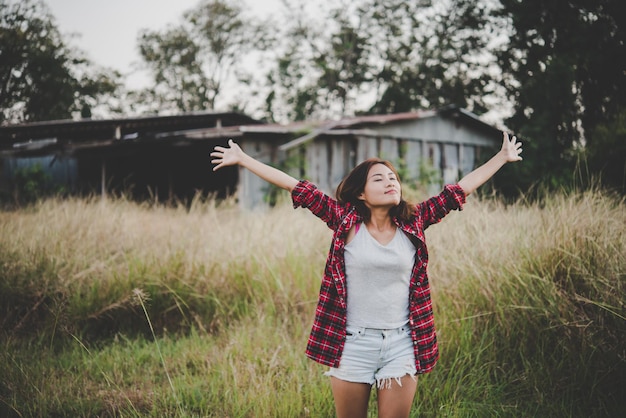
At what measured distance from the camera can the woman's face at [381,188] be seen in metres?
2.30

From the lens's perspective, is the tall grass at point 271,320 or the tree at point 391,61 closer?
the tall grass at point 271,320

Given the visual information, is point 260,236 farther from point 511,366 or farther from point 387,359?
point 387,359

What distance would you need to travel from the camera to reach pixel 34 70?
24516 mm

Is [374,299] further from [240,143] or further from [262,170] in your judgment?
[240,143]

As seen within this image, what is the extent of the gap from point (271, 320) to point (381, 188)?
236 centimetres

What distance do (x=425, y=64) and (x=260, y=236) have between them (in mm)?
25258

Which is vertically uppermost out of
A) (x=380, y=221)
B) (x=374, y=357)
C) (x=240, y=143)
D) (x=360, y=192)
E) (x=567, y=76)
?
(x=567, y=76)

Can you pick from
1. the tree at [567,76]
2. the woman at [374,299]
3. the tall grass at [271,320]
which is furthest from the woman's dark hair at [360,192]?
the tree at [567,76]

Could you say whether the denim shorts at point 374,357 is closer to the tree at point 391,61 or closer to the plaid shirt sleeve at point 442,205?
the plaid shirt sleeve at point 442,205

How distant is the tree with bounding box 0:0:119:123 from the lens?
22.2 meters

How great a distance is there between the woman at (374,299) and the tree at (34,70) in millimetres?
24842

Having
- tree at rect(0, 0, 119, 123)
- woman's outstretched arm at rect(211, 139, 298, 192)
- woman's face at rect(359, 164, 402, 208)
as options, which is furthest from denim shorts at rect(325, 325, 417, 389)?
tree at rect(0, 0, 119, 123)

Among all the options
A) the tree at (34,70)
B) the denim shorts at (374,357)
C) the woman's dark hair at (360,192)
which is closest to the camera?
the denim shorts at (374,357)

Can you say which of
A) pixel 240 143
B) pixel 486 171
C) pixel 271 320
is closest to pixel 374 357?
pixel 486 171
